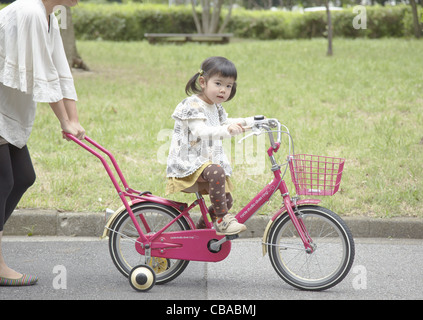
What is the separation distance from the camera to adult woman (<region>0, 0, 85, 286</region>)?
3523 mm

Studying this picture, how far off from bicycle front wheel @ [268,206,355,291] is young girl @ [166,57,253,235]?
328 millimetres

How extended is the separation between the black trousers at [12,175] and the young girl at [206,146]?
0.92 meters

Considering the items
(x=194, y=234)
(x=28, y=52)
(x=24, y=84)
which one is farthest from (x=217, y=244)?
(x=28, y=52)

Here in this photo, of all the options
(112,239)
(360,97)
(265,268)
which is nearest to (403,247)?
(265,268)

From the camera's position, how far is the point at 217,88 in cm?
387

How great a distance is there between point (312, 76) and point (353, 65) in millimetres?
1484

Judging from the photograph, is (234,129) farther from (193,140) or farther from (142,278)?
(142,278)

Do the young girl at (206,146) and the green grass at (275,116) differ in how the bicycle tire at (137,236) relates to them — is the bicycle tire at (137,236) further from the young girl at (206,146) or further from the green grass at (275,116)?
the green grass at (275,116)

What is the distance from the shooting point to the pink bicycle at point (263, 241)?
396 centimetres

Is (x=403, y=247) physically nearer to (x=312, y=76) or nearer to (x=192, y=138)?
(x=192, y=138)

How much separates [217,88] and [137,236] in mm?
1130
